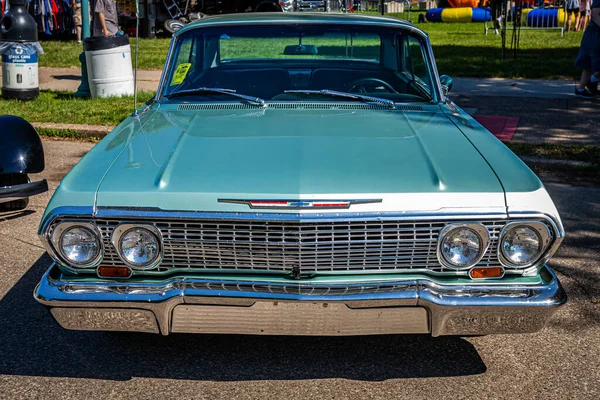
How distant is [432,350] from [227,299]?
1169 mm

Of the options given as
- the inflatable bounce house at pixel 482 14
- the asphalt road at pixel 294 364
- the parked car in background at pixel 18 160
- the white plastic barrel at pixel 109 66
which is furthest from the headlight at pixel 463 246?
the inflatable bounce house at pixel 482 14

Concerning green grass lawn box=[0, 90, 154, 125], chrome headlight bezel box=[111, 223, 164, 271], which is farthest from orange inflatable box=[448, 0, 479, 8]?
chrome headlight bezel box=[111, 223, 164, 271]

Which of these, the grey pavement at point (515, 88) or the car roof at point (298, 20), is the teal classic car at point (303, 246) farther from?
the grey pavement at point (515, 88)

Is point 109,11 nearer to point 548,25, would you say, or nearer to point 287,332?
point 287,332

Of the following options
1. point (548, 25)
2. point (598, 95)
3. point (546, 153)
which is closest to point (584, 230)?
point (546, 153)

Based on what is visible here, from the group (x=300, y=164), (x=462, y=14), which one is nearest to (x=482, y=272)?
(x=300, y=164)

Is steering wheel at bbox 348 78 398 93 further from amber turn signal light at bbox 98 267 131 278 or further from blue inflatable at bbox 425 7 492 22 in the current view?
blue inflatable at bbox 425 7 492 22

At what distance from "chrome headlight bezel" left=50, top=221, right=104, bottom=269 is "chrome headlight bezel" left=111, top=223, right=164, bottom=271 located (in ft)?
0.22

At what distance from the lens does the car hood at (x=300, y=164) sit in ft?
10.2

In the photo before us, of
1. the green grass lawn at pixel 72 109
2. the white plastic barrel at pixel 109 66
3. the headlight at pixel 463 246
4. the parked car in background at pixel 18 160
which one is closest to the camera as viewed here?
the headlight at pixel 463 246

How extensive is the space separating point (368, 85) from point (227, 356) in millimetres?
1921

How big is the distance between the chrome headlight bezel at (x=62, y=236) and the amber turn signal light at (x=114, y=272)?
0.04 meters

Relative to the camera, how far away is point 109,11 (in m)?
11.2

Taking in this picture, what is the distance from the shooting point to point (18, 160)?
548 cm
